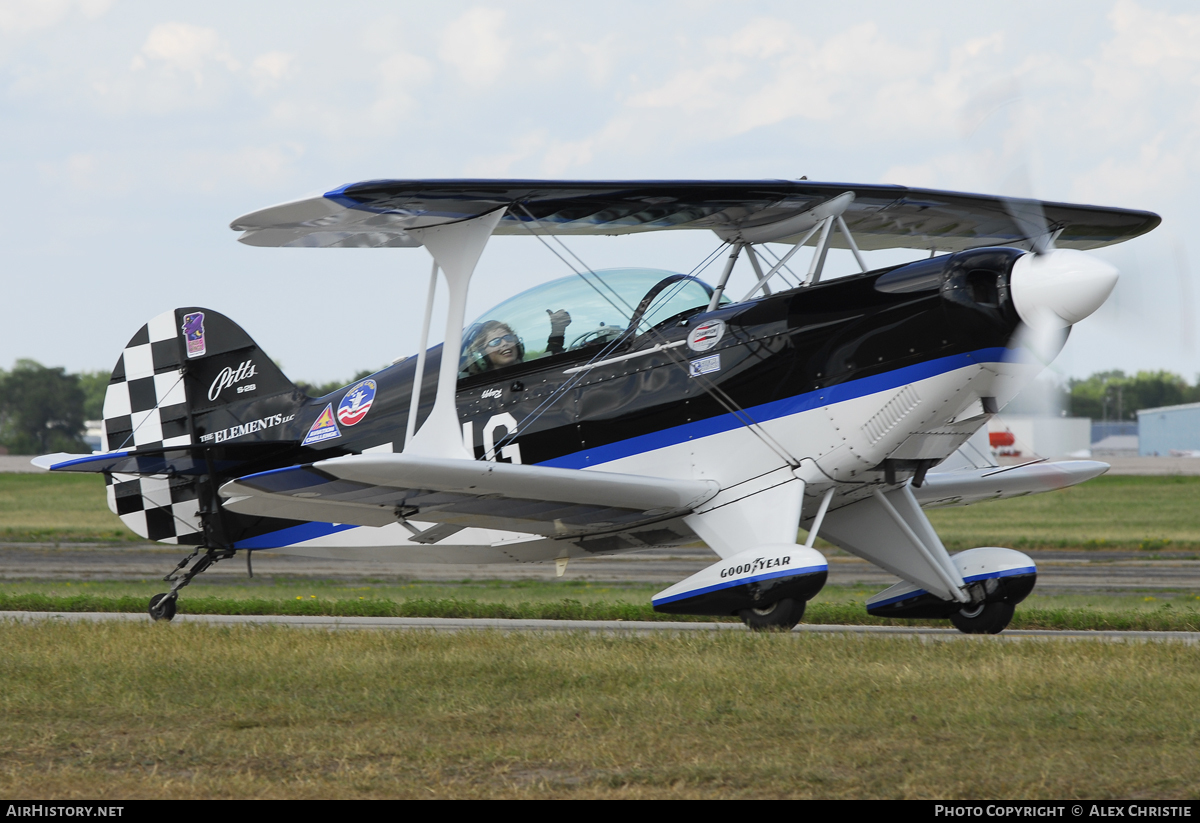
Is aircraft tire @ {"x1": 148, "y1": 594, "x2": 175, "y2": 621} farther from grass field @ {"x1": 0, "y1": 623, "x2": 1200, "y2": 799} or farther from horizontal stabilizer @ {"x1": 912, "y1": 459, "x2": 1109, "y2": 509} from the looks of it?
horizontal stabilizer @ {"x1": 912, "y1": 459, "x2": 1109, "y2": 509}

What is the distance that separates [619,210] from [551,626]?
12.5ft

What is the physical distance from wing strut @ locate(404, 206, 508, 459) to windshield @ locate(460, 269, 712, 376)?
107 centimetres

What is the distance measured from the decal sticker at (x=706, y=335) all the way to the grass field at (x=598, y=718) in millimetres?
2278

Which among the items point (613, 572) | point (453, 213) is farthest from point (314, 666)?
point (613, 572)

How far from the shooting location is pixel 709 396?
9.26 meters

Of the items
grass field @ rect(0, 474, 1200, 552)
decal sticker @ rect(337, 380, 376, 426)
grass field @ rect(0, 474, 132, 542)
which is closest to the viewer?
decal sticker @ rect(337, 380, 376, 426)

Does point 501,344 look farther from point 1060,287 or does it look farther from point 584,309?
point 1060,287

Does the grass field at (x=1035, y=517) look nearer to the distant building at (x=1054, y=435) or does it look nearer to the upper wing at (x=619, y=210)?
the upper wing at (x=619, y=210)

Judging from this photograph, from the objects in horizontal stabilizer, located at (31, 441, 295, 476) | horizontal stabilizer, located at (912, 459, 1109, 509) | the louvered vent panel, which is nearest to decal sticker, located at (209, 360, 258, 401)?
horizontal stabilizer, located at (31, 441, 295, 476)

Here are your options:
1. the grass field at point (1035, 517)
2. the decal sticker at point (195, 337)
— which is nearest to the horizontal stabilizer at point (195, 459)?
the decal sticker at point (195, 337)

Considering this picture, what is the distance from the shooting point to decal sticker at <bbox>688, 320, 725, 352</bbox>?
9250mm
